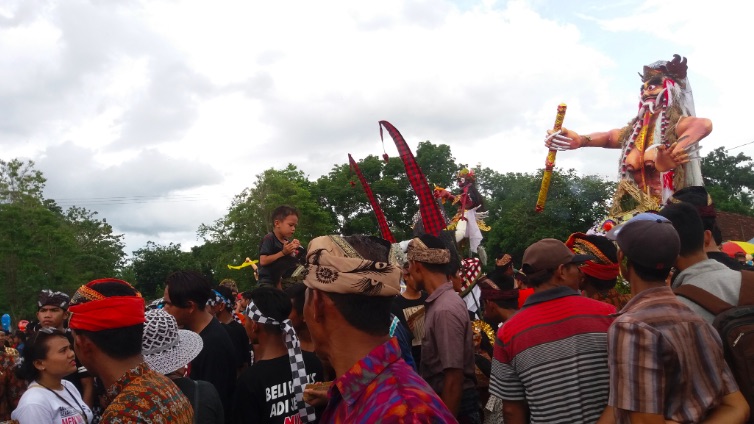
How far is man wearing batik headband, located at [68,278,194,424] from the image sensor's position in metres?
2.70

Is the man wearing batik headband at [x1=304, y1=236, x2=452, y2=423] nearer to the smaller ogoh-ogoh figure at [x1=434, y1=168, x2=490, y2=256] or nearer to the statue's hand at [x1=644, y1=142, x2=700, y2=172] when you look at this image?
the smaller ogoh-ogoh figure at [x1=434, y1=168, x2=490, y2=256]

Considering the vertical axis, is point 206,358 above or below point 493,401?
above

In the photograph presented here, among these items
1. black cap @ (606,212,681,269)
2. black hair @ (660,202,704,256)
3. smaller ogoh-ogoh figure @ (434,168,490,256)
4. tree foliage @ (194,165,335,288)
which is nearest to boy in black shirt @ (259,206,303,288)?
black hair @ (660,202,704,256)

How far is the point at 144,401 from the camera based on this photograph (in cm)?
262

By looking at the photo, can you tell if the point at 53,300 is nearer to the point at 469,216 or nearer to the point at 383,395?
the point at 383,395

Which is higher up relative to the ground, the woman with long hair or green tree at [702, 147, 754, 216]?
green tree at [702, 147, 754, 216]

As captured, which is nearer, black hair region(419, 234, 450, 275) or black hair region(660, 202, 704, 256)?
black hair region(660, 202, 704, 256)

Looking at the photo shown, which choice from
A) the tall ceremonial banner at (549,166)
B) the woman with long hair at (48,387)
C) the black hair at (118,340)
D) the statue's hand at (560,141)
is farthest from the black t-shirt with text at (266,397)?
the statue's hand at (560,141)

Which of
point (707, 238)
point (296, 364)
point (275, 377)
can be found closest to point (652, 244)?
point (707, 238)

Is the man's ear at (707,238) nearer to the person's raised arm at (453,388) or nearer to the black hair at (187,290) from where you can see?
the person's raised arm at (453,388)

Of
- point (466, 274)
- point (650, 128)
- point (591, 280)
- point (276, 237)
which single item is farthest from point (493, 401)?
point (650, 128)

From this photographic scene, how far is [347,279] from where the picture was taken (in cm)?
209

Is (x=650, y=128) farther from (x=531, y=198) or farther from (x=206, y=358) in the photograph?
(x=531, y=198)

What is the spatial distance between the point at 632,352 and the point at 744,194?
2493 inches
